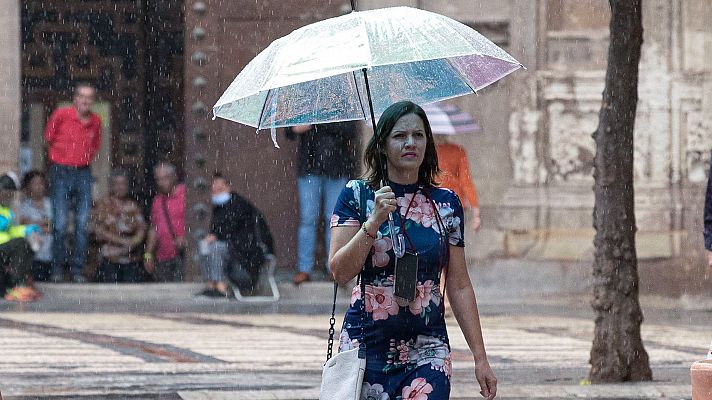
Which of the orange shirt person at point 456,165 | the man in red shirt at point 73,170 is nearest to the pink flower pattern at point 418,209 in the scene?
the orange shirt person at point 456,165

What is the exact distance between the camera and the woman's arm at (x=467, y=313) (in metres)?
5.69

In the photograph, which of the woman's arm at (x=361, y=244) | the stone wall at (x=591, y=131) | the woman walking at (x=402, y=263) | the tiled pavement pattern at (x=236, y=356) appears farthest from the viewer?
the stone wall at (x=591, y=131)

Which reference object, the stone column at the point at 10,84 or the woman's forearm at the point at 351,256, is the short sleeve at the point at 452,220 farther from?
the stone column at the point at 10,84

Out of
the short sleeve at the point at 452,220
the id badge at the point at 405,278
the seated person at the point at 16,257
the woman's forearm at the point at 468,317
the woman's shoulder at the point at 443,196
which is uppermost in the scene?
the woman's shoulder at the point at 443,196

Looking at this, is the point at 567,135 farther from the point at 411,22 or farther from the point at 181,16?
the point at 411,22

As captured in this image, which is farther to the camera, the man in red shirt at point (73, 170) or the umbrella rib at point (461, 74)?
the man in red shirt at point (73, 170)

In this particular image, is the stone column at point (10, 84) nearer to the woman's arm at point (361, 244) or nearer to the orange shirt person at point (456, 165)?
the orange shirt person at point (456, 165)

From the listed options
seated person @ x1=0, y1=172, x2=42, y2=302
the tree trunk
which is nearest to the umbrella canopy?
the tree trunk

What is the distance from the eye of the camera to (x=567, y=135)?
57.5 feet

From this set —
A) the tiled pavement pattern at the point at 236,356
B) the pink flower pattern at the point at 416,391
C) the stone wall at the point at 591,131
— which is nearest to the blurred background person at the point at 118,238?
the tiled pavement pattern at the point at 236,356

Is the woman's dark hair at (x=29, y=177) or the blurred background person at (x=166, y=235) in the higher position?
the woman's dark hair at (x=29, y=177)

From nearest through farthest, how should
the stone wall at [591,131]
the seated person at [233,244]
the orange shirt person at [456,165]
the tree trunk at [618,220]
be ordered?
the tree trunk at [618,220] → the orange shirt person at [456,165] → the seated person at [233,244] → the stone wall at [591,131]

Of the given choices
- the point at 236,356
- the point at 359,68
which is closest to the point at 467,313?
the point at 359,68

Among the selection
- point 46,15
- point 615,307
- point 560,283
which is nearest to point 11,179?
point 46,15
